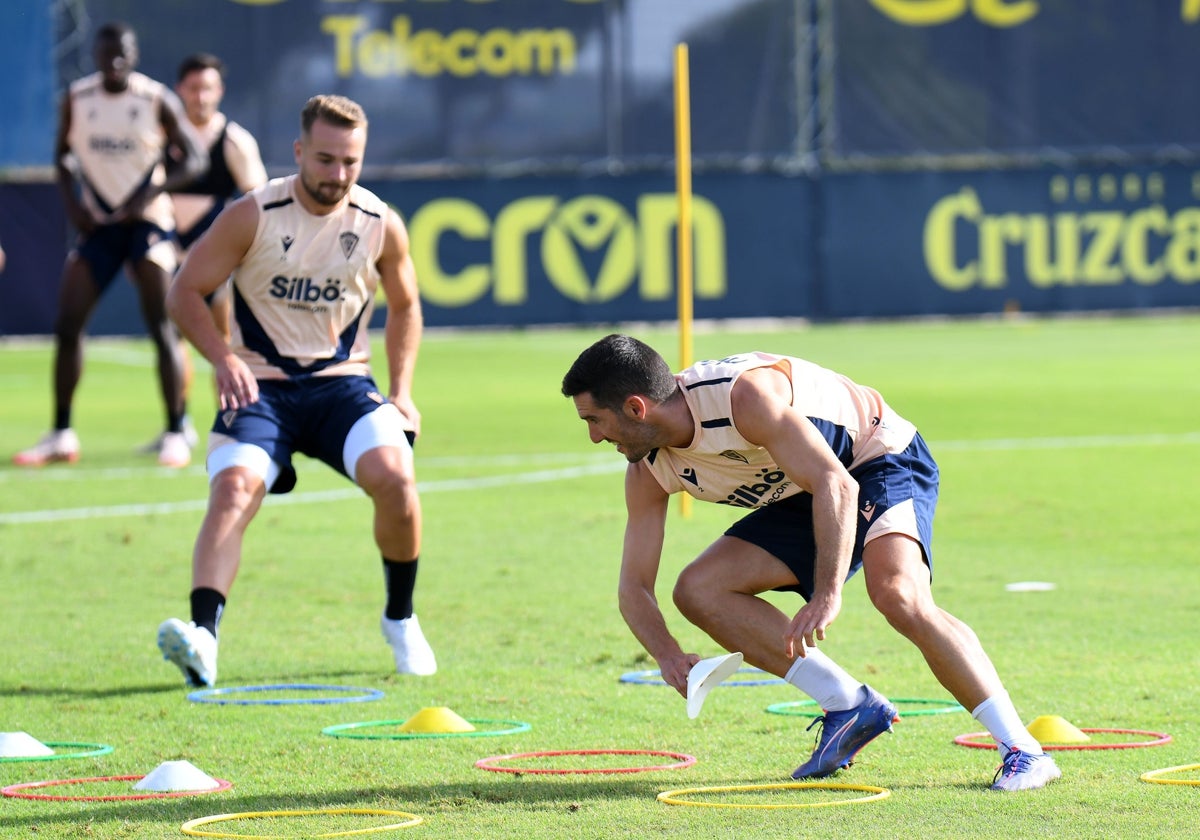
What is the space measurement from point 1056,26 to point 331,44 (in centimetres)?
991

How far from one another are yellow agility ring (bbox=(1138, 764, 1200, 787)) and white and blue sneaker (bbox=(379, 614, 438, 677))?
2686mm

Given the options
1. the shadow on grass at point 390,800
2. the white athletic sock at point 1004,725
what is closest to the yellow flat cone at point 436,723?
the shadow on grass at point 390,800

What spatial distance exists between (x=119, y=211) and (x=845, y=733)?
8.99 metres

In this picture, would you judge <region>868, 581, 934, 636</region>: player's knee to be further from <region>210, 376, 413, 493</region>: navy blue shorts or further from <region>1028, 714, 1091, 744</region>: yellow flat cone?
<region>210, 376, 413, 493</region>: navy blue shorts

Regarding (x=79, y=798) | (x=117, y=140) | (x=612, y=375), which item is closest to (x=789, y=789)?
(x=612, y=375)

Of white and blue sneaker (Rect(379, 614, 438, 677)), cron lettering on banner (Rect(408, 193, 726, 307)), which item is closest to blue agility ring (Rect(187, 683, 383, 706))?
white and blue sneaker (Rect(379, 614, 438, 677))

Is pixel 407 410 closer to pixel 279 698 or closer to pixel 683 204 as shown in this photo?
pixel 279 698

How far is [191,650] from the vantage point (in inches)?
258

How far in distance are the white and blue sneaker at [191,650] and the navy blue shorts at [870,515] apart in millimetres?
1893

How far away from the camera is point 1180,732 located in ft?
18.9

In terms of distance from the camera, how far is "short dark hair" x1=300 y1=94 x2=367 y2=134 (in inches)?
276

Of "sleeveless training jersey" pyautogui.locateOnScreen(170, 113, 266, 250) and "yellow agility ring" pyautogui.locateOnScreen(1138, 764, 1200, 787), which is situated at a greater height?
"sleeveless training jersey" pyautogui.locateOnScreen(170, 113, 266, 250)

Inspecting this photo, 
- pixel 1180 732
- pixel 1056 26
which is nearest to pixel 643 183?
pixel 1056 26

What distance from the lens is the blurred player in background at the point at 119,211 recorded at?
1318cm
